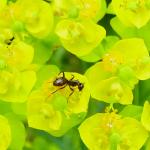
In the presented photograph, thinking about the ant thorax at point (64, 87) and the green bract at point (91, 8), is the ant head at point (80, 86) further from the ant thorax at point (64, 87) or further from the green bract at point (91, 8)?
the green bract at point (91, 8)

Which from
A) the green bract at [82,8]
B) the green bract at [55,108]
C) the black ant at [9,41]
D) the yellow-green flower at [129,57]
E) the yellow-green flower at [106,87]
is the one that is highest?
the green bract at [82,8]

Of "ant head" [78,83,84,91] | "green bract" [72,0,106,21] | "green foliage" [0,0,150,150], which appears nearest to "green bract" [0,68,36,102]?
"green foliage" [0,0,150,150]

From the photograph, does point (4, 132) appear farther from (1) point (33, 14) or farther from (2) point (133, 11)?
(2) point (133, 11)

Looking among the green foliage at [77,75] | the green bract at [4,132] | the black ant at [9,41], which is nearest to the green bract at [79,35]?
the green foliage at [77,75]

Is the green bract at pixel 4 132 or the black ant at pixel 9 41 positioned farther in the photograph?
the black ant at pixel 9 41

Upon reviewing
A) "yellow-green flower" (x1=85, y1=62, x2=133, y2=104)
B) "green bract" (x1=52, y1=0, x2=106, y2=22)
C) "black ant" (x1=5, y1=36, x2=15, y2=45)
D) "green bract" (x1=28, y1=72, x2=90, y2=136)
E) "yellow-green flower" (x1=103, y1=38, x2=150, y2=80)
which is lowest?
"green bract" (x1=28, y1=72, x2=90, y2=136)

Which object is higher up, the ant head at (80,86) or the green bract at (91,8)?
the green bract at (91,8)

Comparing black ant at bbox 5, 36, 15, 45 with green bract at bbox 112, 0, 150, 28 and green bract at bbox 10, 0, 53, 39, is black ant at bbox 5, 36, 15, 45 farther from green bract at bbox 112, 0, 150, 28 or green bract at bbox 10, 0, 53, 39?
green bract at bbox 112, 0, 150, 28
